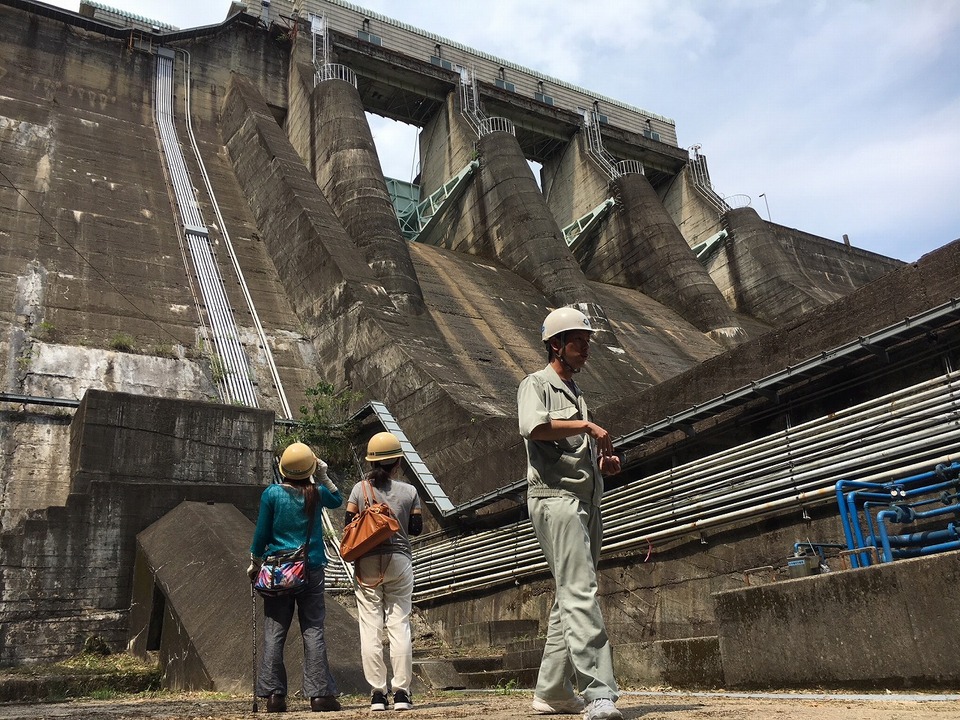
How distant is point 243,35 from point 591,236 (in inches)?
457

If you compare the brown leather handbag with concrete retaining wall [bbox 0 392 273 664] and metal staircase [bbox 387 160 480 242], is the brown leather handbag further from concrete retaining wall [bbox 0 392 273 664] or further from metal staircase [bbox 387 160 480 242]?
metal staircase [bbox 387 160 480 242]

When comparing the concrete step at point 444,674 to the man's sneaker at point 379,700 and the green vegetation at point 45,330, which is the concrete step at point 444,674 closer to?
the man's sneaker at point 379,700

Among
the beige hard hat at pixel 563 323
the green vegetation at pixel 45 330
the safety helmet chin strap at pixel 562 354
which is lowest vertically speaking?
the safety helmet chin strap at pixel 562 354

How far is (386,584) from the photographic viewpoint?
14.4 ft

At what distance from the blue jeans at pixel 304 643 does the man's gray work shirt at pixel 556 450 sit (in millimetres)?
1607

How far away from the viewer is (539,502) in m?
3.42

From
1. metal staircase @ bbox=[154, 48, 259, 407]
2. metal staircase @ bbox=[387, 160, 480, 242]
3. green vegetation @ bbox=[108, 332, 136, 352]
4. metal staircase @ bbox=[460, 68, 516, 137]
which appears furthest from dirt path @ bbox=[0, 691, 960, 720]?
metal staircase @ bbox=[460, 68, 516, 137]

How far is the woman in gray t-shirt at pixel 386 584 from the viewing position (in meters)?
4.14

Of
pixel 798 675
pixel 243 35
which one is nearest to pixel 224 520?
pixel 798 675

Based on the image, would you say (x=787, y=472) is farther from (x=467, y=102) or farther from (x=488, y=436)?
(x=467, y=102)

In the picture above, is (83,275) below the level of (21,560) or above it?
above

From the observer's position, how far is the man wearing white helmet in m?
3.15

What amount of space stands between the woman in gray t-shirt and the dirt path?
201 mm

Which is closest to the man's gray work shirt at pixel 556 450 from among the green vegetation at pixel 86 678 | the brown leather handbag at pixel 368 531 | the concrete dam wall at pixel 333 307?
the brown leather handbag at pixel 368 531
